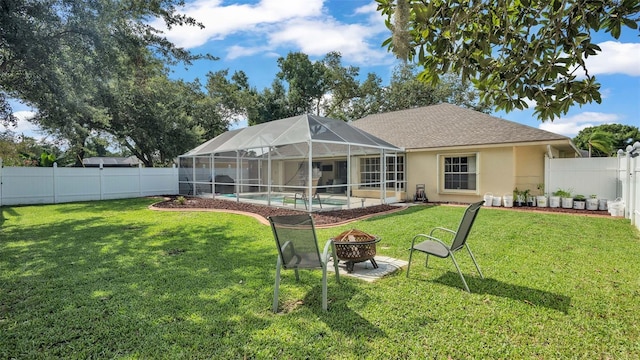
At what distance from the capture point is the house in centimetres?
1197

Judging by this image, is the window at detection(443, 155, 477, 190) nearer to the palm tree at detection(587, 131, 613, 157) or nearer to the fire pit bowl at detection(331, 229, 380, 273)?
the palm tree at detection(587, 131, 613, 157)

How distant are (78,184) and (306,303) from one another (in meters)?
16.4

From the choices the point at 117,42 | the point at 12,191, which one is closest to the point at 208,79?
the point at 12,191

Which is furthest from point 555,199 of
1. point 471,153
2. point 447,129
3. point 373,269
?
point 373,269

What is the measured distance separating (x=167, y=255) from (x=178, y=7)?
8.86 metres

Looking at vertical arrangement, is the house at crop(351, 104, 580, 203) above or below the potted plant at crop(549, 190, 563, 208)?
above

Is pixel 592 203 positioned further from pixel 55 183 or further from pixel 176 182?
pixel 55 183

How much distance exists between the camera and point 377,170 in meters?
15.6

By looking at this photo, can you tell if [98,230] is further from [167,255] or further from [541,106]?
[541,106]

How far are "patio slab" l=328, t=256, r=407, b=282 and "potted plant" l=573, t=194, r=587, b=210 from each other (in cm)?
929

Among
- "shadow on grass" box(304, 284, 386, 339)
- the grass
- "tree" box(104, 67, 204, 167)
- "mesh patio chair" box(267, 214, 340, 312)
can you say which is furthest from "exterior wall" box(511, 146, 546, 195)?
"tree" box(104, 67, 204, 167)

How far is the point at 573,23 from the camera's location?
9.09 ft

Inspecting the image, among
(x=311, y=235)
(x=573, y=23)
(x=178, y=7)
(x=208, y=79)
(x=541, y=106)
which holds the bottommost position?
(x=311, y=235)

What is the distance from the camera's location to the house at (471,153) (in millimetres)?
11969
